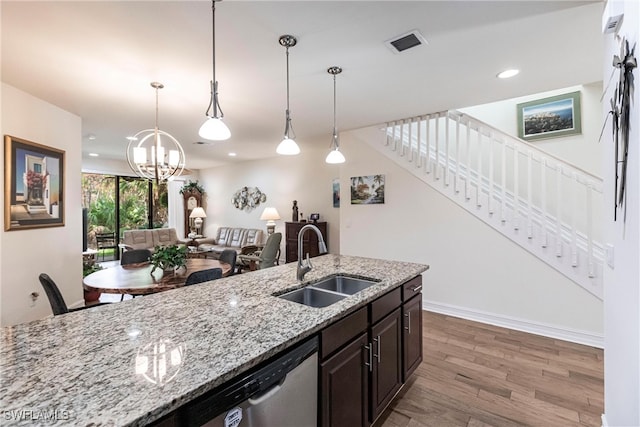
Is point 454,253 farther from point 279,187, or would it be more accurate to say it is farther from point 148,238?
point 148,238

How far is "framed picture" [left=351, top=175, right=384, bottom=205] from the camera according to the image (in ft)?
13.9

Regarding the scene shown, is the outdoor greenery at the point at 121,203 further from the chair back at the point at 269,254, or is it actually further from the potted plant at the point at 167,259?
the potted plant at the point at 167,259

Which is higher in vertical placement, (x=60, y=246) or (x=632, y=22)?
(x=632, y=22)

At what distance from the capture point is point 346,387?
1.42m

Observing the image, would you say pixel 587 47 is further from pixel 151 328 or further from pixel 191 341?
pixel 151 328

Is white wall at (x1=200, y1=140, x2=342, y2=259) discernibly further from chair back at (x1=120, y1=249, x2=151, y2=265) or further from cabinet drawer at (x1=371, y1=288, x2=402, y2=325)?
cabinet drawer at (x1=371, y1=288, x2=402, y2=325)

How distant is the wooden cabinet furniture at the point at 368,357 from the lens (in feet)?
4.32

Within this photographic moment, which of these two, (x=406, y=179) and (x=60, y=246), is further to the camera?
(x=406, y=179)

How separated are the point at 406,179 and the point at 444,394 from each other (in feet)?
8.82

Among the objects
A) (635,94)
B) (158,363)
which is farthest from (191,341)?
(635,94)

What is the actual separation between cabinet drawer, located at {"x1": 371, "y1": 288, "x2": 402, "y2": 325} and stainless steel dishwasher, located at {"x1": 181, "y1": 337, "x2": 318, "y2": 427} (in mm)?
537

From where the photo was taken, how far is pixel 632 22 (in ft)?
3.85

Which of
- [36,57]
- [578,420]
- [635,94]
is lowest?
[578,420]

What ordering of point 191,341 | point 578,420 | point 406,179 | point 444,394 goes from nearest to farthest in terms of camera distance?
A: point 191,341, point 578,420, point 444,394, point 406,179
